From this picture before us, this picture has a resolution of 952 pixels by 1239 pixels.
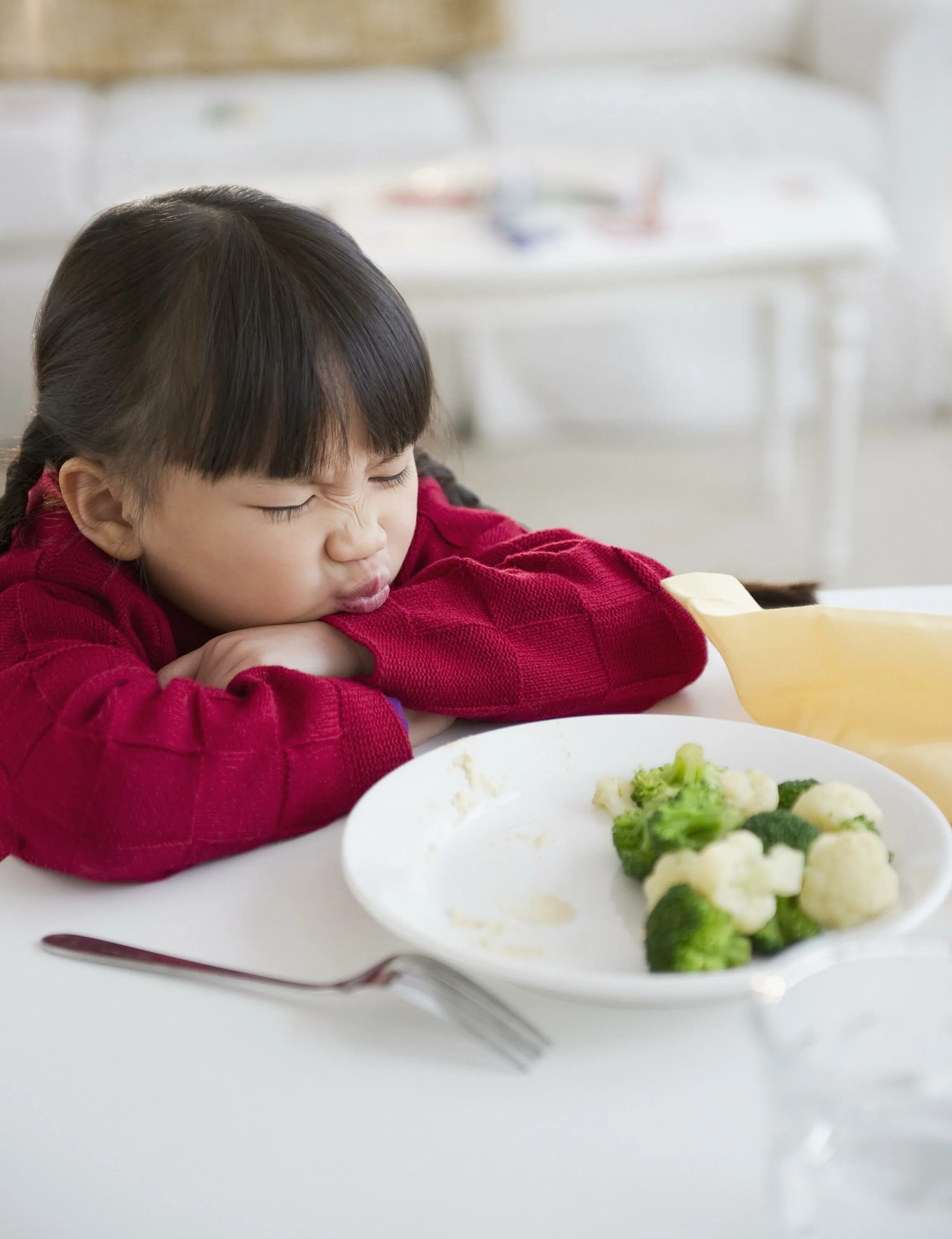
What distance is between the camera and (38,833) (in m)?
0.60

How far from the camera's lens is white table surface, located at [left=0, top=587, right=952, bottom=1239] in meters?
0.41

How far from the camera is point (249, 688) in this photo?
67 cm

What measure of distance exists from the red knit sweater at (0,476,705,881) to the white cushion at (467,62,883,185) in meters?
2.30

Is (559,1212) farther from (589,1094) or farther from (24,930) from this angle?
(24,930)

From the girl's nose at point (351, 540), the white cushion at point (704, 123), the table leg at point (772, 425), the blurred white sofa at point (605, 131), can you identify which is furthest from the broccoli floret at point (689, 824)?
the white cushion at point (704, 123)

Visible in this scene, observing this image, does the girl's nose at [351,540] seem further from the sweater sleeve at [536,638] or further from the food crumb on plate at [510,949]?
the food crumb on plate at [510,949]

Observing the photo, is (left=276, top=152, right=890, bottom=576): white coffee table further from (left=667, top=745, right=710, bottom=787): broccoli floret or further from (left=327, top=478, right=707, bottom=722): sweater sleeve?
(left=667, top=745, right=710, bottom=787): broccoli floret

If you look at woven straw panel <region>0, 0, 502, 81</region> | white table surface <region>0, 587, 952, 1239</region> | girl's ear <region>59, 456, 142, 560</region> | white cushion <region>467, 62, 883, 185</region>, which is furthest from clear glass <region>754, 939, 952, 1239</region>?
woven straw panel <region>0, 0, 502, 81</region>

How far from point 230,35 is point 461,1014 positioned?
10.3 ft

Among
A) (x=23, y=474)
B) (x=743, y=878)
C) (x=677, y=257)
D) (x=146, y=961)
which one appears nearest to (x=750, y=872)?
(x=743, y=878)

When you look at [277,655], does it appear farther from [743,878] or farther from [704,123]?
[704,123]

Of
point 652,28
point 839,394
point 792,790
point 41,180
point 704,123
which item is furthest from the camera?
point 652,28

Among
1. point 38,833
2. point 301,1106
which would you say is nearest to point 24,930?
point 38,833

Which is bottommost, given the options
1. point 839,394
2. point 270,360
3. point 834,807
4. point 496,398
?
point 496,398
